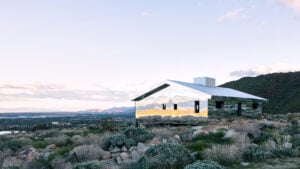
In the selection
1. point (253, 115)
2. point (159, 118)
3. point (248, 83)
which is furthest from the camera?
point (248, 83)

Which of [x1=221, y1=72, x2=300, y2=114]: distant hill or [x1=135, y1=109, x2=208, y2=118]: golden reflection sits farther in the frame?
[x1=221, y1=72, x2=300, y2=114]: distant hill

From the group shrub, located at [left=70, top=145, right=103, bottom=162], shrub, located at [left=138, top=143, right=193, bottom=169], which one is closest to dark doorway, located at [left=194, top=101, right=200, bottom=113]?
shrub, located at [left=70, top=145, right=103, bottom=162]

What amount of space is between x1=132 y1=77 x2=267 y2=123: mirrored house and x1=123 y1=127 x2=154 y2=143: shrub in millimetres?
9847

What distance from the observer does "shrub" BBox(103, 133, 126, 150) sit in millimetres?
16156

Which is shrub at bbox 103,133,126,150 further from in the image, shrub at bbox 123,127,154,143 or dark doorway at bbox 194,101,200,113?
dark doorway at bbox 194,101,200,113

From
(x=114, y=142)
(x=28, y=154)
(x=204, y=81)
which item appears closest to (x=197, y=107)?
(x=204, y=81)

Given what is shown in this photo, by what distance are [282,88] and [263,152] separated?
75.3m

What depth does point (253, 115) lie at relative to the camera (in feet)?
110

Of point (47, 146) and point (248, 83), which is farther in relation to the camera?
point (248, 83)

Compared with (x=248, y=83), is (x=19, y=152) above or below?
below

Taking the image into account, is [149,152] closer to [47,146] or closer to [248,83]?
[47,146]

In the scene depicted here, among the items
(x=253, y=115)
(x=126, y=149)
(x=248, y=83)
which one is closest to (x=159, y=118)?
(x=253, y=115)

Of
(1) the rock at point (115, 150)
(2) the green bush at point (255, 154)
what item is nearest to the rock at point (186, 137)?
(1) the rock at point (115, 150)

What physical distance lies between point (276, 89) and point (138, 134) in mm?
71372
